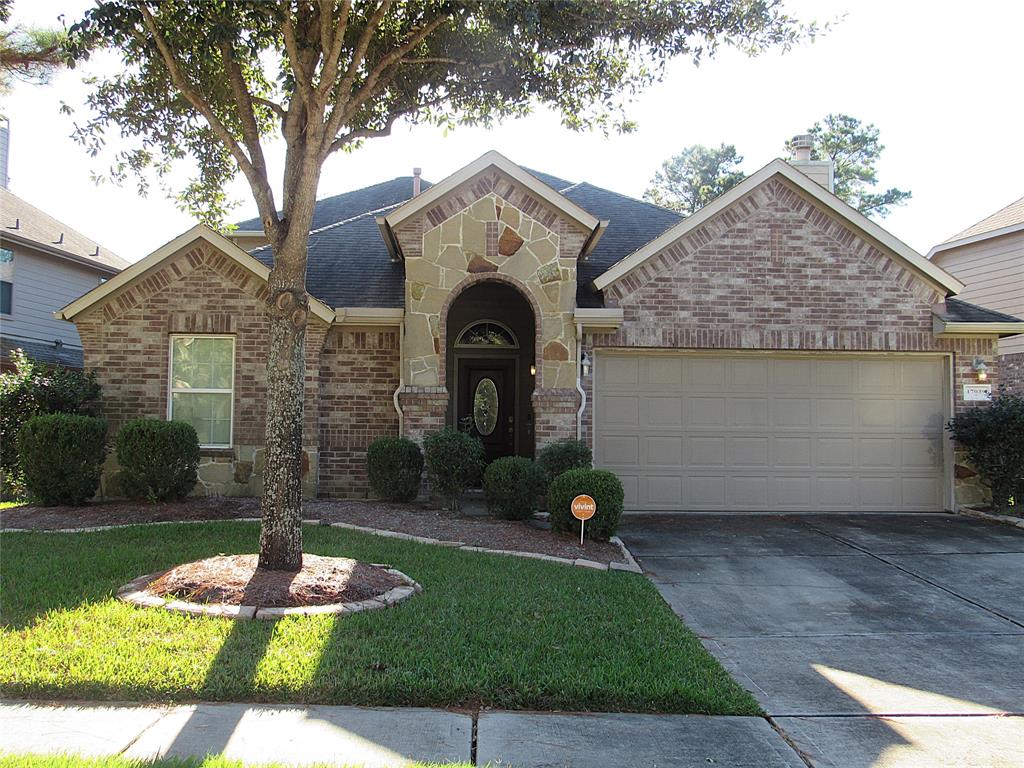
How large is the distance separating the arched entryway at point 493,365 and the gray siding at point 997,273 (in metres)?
10.7

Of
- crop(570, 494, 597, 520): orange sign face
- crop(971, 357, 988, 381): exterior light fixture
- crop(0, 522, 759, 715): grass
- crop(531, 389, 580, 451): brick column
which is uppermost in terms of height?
crop(971, 357, 988, 381): exterior light fixture

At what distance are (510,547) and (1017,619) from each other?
4.61 meters

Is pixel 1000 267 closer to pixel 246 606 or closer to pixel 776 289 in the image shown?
pixel 776 289

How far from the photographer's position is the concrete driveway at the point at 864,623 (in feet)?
13.9

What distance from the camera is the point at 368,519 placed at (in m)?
9.59

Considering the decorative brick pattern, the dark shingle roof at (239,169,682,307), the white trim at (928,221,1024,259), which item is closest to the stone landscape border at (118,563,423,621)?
the decorative brick pattern

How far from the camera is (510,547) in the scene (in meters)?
8.45

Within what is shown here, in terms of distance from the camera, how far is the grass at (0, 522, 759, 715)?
437 centimetres

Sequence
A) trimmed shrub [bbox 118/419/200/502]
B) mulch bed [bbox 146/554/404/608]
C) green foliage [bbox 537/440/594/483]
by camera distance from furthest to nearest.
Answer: green foliage [bbox 537/440/594/483]
trimmed shrub [bbox 118/419/200/502]
mulch bed [bbox 146/554/404/608]

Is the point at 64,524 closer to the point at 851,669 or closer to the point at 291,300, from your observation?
the point at 291,300

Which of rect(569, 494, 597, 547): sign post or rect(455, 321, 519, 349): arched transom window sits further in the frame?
rect(455, 321, 519, 349): arched transom window

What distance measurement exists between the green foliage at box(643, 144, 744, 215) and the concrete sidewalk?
3411 centimetres

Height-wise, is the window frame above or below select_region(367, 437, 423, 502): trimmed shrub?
above

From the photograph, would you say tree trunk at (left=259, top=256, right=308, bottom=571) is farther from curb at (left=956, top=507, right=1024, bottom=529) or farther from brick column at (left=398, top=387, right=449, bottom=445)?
curb at (left=956, top=507, right=1024, bottom=529)
